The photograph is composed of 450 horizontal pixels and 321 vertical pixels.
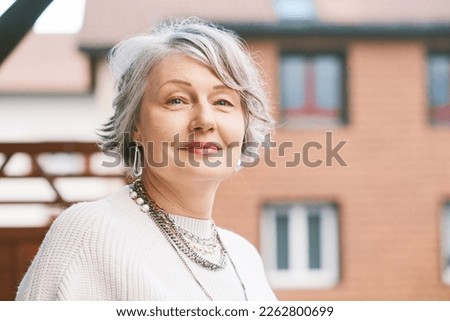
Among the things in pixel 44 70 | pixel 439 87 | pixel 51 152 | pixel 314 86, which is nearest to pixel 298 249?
pixel 314 86

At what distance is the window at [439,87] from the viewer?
9.10ft

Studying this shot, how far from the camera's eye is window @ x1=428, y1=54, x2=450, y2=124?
277 cm

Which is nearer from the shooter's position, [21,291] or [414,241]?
[21,291]

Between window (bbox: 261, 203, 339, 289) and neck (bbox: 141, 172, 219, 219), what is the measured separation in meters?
1.79

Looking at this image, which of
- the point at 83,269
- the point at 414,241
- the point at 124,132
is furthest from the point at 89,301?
the point at 414,241

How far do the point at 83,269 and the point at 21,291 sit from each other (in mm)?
85

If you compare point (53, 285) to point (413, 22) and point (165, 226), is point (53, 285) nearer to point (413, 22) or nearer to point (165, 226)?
point (165, 226)

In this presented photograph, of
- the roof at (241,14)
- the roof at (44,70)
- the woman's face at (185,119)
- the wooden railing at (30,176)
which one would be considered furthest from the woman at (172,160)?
the roof at (44,70)

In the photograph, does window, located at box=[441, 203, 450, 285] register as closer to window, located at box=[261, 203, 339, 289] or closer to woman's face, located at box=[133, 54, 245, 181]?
window, located at box=[261, 203, 339, 289]

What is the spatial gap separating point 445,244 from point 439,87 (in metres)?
0.62

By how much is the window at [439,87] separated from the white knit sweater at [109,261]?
6.90 ft

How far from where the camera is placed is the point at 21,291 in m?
0.83

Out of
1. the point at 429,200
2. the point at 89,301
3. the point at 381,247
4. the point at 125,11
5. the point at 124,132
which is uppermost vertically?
the point at 125,11

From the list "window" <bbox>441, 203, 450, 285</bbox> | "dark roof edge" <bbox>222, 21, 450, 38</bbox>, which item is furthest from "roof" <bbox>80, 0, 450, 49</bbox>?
"window" <bbox>441, 203, 450, 285</bbox>
